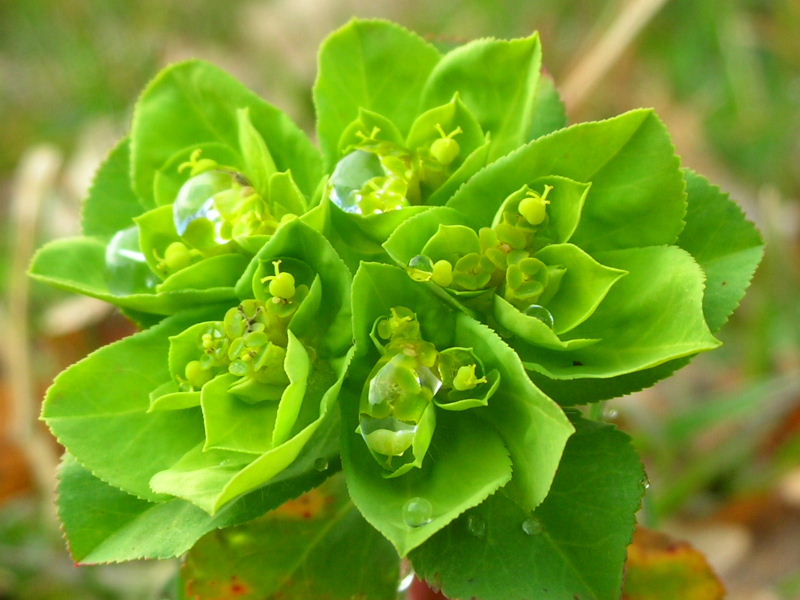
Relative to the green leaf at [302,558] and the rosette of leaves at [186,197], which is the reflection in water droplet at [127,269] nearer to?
the rosette of leaves at [186,197]

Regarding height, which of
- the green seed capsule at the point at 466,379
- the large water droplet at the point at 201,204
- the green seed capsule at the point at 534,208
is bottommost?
the green seed capsule at the point at 466,379

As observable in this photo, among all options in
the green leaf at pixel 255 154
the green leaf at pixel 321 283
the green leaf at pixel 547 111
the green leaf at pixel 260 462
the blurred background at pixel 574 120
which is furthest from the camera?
the blurred background at pixel 574 120

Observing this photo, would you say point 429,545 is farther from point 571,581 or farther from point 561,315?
point 561,315

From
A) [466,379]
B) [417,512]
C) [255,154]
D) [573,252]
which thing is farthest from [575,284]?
[255,154]

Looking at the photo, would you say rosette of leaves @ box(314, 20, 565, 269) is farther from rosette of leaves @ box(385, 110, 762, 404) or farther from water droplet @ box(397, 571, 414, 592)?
water droplet @ box(397, 571, 414, 592)

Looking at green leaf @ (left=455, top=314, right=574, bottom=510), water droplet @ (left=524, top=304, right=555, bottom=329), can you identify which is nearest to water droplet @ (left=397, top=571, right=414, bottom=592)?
green leaf @ (left=455, top=314, right=574, bottom=510)

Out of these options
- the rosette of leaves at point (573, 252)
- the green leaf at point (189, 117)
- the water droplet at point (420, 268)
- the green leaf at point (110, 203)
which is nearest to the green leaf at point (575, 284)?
the rosette of leaves at point (573, 252)

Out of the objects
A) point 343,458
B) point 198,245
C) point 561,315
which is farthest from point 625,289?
point 198,245

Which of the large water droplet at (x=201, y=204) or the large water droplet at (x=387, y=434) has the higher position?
the large water droplet at (x=201, y=204)

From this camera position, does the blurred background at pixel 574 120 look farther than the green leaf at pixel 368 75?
Yes
